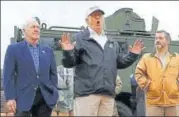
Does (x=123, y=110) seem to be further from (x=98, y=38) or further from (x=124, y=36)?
(x=98, y=38)

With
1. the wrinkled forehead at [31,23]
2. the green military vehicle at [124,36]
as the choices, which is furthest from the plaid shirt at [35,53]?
the green military vehicle at [124,36]

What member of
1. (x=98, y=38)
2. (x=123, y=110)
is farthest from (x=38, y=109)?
(x=123, y=110)

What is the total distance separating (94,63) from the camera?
6133 mm

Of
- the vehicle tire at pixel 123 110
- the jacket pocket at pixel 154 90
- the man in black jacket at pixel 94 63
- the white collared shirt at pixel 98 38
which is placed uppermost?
the white collared shirt at pixel 98 38

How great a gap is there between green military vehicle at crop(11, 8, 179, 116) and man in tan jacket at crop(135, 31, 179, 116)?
398cm

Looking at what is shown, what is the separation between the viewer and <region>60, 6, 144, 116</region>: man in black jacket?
240 inches

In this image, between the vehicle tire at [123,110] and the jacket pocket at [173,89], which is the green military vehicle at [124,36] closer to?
the vehicle tire at [123,110]

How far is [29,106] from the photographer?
20.5 feet

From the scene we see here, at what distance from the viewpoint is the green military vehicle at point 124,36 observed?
1131cm

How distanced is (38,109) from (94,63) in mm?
853

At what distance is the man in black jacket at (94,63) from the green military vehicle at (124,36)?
4601 millimetres

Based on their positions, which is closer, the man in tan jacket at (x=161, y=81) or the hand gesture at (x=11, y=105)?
the hand gesture at (x=11, y=105)

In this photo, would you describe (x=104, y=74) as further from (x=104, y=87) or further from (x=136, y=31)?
(x=136, y=31)

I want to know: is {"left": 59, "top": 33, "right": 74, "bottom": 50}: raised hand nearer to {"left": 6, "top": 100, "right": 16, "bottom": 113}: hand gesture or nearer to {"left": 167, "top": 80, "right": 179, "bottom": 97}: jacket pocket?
{"left": 6, "top": 100, "right": 16, "bottom": 113}: hand gesture
